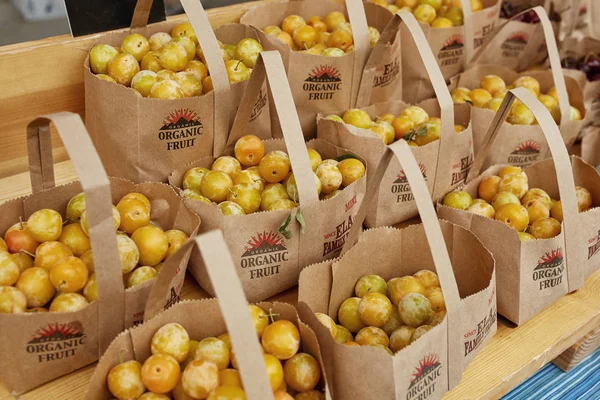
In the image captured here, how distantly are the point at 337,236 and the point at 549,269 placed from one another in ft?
1.57

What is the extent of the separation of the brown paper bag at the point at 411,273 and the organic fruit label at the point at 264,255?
0.11 m

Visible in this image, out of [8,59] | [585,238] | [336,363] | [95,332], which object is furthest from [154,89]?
[585,238]

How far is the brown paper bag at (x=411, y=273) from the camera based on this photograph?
1.01 meters

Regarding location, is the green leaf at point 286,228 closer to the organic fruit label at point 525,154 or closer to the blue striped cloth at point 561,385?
the organic fruit label at point 525,154

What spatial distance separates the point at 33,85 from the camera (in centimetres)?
156

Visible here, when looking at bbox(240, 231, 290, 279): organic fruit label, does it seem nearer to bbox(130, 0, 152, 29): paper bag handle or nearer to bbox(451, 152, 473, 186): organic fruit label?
bbox(451, 152, 473, 186): organic fruit label

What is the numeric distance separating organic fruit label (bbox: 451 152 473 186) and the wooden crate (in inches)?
16.1

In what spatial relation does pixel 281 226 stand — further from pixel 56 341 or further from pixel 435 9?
pixel 435 9

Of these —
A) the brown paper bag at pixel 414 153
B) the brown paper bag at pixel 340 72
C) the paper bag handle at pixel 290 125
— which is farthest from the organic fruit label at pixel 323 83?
the paper bag handle at pixel 290 125

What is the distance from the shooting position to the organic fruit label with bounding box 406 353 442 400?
1032mm

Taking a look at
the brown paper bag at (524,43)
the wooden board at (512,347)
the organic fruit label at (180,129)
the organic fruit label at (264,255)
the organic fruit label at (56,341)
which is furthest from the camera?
the brown paper bag at (524,43)

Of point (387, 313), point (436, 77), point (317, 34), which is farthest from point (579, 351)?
point (317, 34)

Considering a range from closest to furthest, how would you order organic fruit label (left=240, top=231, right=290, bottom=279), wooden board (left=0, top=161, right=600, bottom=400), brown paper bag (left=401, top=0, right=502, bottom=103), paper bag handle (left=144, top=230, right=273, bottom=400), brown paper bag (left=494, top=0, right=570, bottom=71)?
1. paper bag handle (left=144, top=230, right=273, bottom=400)
2. wooden board (left=0, top=161, right=600, bottom=400)
3. organic fruit label (left=240, top=231, right=290, bottom=279)
4. brown paper bag (left=401, top=0, right=502, bottom=103)
5. brown paper bag (left=494, top=0, right=570, bottom=71)

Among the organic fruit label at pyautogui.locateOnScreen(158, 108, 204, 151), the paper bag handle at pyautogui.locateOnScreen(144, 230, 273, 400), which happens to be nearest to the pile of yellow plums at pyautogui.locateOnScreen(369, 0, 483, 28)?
the organic fruit label at pyautogui.locateOnScreen(158, 108, 204, 151)
